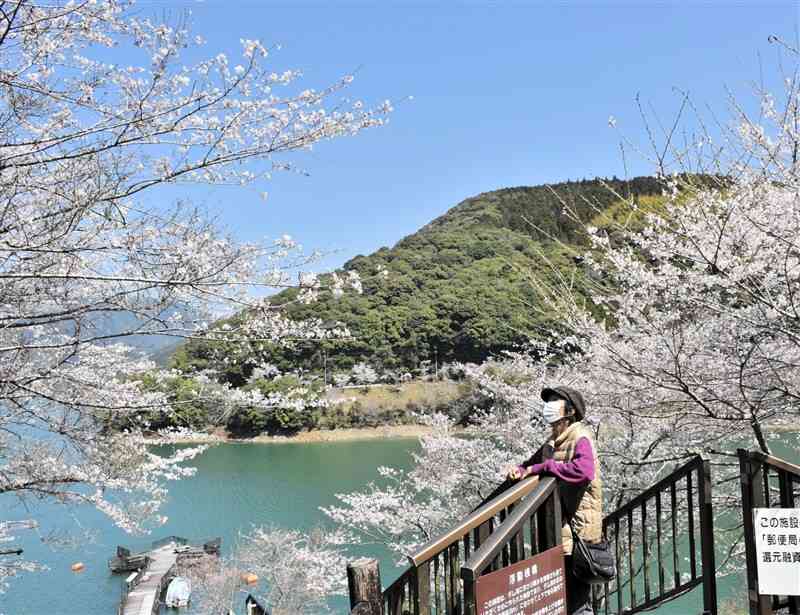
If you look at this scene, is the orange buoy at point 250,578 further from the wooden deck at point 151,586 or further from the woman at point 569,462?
the woman at point 569,462

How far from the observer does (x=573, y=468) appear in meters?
2.07

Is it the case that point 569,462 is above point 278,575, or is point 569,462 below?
above

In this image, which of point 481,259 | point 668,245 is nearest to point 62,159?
point 668,245

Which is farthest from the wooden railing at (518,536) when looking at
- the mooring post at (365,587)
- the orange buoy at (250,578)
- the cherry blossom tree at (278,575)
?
the orange buoy at (250,578)

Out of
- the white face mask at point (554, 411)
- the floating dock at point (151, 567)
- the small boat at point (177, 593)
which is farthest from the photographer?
the small boat at point (177, 593)

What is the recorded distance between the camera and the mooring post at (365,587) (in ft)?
8.32

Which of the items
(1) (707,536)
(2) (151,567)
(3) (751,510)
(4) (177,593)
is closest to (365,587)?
(1) (707,536)

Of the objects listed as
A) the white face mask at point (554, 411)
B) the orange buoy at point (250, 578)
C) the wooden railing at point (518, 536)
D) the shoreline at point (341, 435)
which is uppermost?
the shoreline at point (341, 435)

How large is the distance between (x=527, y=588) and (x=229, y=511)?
73.1 feet

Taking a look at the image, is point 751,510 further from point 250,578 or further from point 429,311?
point 429,311

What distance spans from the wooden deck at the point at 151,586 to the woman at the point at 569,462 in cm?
1551

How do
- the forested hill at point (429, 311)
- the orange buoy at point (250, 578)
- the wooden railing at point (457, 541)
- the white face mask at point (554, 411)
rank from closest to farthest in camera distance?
1. the wooden railing at point (457, 541)
2. the white face mask at point (554, 411)
3. the orange buoy at point (250, 578)
4. the forested hill at point (429, 311)

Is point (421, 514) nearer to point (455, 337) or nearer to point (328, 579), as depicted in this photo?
point (328, 579)

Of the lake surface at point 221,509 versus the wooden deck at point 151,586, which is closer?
the wooden deck at point 151,586
